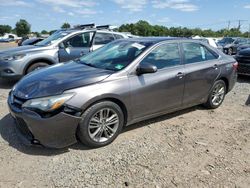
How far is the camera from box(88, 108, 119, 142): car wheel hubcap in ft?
12.3

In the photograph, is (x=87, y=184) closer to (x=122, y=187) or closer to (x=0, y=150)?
(x=122, y=187)

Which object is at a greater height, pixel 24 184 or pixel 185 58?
pixel 185 58

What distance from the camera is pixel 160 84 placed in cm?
435

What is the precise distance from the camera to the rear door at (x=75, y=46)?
25.1 feet

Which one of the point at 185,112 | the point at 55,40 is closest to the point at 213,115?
the point at 185,112

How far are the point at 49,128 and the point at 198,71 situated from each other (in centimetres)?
290

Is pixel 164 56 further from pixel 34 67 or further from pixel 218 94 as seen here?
pixel 34 67

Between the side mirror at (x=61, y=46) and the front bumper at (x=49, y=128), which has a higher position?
the side mirror at (x=61, y=46)

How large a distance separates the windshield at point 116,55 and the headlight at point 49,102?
0.98 metres

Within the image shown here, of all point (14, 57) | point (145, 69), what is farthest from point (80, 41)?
point (145, 69)

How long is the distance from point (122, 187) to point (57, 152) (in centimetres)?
115

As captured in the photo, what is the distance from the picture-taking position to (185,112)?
18.0 ft

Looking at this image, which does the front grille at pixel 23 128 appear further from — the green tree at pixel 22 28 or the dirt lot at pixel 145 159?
the green tree at pixel 22 28

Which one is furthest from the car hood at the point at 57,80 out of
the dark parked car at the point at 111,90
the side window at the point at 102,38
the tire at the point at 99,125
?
the side window at the point at 102,38
